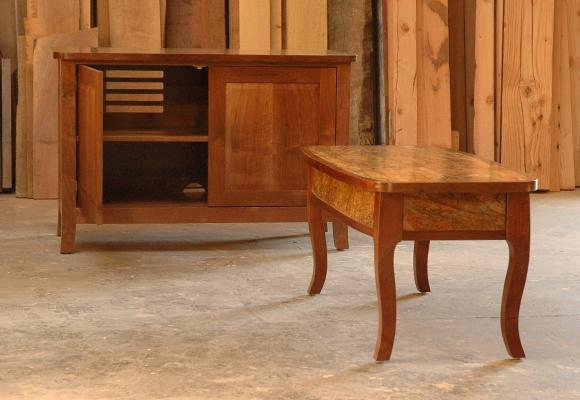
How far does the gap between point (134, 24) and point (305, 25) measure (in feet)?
3.66

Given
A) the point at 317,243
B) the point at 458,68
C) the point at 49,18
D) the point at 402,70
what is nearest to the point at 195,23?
the point at 49,18

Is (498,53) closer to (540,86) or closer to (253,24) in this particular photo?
(540,86)

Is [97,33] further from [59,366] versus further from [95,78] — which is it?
[59,366]

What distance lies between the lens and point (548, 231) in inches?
221

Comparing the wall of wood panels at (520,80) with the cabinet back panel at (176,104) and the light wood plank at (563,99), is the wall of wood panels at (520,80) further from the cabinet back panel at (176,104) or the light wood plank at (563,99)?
the cabinet back panel at (176,104)

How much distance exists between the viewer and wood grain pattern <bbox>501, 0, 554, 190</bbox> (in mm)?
6910

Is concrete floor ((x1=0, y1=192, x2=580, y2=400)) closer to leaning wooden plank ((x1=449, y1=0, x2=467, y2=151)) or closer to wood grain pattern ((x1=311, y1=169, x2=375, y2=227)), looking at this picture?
wood grain pattern ((x1=311, y1=169, x2=375, y2=227))

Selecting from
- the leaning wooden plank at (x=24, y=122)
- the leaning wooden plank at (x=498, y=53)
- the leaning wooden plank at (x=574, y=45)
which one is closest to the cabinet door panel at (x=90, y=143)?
the leaning wooden plank at (x=24, y=122)

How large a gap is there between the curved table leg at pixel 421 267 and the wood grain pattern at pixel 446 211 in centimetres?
104

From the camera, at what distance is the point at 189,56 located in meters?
A: 4.81

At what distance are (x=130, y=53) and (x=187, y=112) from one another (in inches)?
31.8

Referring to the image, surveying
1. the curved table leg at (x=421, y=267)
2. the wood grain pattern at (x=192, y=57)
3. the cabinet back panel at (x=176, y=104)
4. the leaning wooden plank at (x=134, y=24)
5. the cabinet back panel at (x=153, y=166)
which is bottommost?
the curved table leg at (x=421, y=267)

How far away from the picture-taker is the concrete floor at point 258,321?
295 centimetres

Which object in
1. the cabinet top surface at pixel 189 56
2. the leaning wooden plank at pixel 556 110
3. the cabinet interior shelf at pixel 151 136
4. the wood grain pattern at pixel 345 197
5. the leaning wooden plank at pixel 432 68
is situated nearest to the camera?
the wood grain pattern at pixel 345 197
